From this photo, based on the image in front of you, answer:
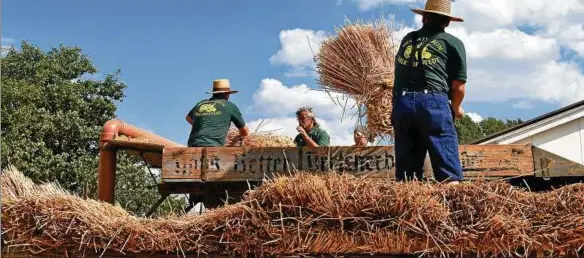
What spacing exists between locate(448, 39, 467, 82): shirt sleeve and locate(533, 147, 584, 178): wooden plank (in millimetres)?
787

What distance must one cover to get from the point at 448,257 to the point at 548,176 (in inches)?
83.7

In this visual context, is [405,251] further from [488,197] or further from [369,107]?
[369,107]

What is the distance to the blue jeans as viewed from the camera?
3.48m

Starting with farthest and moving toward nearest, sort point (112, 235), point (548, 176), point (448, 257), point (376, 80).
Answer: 1. point (376, 80)
2. point (548, 176)
3. point (112, 235)
4. point (448, 257)

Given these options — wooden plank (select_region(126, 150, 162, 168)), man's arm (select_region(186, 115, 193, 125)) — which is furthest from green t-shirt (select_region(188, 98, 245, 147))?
wooden plank (select_region(126, 150, 162, 168))

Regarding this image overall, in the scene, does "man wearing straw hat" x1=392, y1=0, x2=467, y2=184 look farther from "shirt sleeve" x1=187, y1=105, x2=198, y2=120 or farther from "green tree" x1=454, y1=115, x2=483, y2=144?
"green tree" x1=454, y1=115, x2=483, y2=144

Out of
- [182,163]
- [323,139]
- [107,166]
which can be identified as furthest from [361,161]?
[107,166]

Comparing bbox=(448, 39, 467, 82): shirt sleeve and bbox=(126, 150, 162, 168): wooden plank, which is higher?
bbox=(448, 39, 467, 82): shirt sleeve

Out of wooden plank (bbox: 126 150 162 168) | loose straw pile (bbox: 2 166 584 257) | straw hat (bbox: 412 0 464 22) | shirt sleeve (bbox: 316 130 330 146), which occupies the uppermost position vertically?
straw hat (bbox: 412 0 464 22)

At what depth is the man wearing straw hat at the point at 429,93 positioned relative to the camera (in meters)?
3.57

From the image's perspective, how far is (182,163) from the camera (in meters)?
Result: 4.35

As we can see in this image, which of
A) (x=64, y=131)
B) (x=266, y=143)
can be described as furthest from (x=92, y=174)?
(x=266, y=143)

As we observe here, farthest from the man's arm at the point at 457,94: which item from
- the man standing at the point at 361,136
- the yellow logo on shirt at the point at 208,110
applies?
the yellow logo on shirt at the point at 208,110

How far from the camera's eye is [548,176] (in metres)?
4.20
